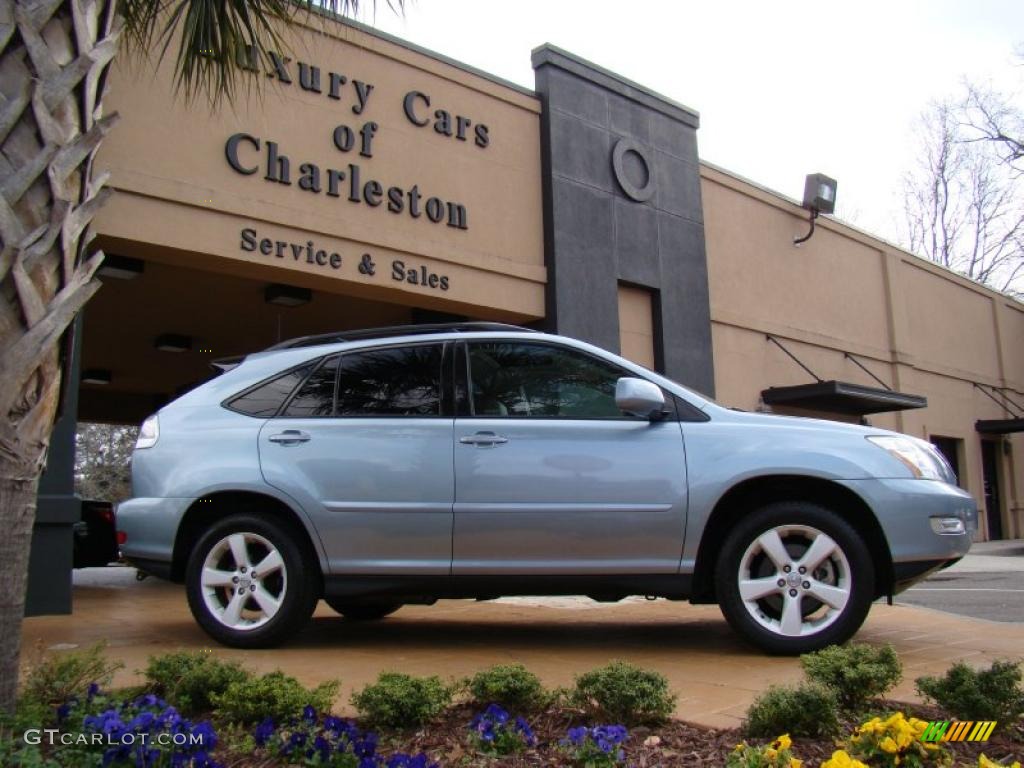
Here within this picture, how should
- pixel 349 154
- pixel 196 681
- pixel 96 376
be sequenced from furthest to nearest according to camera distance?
pixel 96 376, pixel 349 154, pixel 196 681

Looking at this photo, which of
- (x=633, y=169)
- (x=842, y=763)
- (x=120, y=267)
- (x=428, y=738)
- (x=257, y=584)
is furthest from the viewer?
(x=633, y=169)

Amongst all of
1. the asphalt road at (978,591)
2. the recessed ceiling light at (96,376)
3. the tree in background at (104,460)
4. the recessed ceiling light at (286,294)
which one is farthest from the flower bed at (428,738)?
the tree in background at (104,460)

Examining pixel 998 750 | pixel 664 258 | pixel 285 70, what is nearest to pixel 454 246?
pixel 285 70

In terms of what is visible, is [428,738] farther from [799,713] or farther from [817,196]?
[817,196]

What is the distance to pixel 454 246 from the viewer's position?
1053 centimetres

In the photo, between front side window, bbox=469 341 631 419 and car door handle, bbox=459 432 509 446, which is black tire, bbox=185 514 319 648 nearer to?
car door handle, bbox=459 432 509 446

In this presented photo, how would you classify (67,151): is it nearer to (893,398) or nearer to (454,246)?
(454,246)

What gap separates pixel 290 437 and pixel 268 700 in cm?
229

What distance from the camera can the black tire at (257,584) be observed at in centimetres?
514

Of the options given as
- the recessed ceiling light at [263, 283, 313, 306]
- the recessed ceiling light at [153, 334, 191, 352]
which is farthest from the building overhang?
the recessed ceiling light at [153, 334, 191, 352]

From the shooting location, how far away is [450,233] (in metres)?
10.6

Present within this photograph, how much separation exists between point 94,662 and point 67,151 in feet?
6.40

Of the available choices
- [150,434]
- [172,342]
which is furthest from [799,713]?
[172,342]

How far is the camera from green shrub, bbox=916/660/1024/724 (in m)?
3.01
